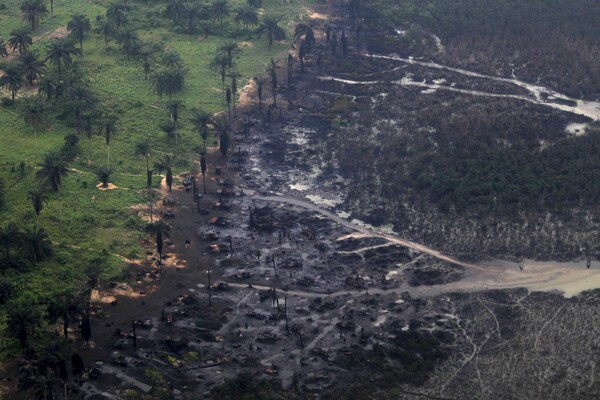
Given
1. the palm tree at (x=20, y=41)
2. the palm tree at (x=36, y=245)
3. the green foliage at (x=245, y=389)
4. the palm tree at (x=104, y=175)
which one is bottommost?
the green foliage at (x=245, y=389)

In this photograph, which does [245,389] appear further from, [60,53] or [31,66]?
[60,53]

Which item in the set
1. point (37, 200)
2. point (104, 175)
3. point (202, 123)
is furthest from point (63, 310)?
point (202, 123)

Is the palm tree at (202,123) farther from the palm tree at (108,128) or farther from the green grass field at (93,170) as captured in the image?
the palm tree at (108,128)

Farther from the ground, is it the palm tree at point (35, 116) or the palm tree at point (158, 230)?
the palm tree at point (35, 116)

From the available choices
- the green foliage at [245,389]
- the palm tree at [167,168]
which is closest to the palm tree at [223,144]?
the palm tree at [167,168]

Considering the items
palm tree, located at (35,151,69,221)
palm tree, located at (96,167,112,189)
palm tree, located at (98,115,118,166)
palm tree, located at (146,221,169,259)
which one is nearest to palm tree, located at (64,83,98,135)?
palm tree, located at (98,115,118,166)

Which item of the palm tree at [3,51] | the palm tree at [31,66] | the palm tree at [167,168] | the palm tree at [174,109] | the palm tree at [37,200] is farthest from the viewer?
the palm tree at [3,51]
